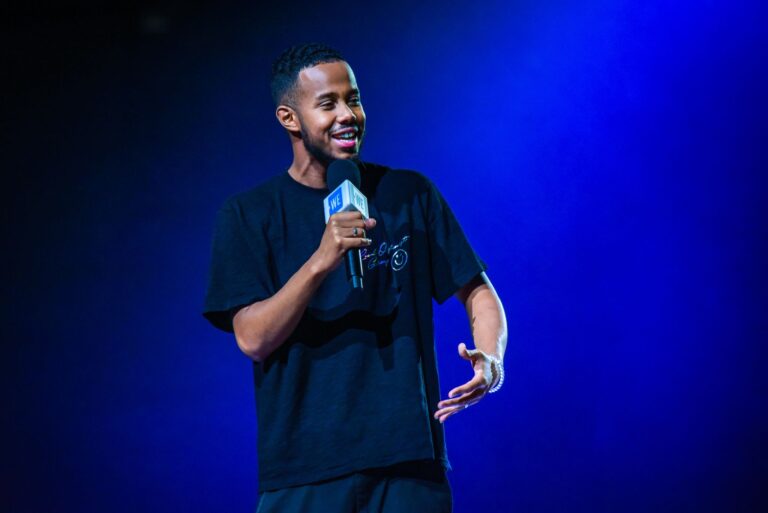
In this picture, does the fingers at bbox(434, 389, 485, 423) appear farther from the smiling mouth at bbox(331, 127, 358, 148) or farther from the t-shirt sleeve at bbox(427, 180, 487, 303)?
the smiling mouth at bbox(331, 127, 358, 148)

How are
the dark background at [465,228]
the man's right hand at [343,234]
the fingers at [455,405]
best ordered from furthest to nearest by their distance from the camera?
the dark background at [465,228]
the fingers at [455,405]
the man's right hand at [343,234]

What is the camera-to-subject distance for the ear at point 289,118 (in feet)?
5.54

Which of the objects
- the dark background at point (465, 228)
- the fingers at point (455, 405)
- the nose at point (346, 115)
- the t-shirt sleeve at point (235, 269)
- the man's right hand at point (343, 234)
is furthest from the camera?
the dark background at point (465, 228)

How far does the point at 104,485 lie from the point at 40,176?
3.43 feet

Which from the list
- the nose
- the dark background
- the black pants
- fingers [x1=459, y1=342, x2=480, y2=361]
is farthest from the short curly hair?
the dark background

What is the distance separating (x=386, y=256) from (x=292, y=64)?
0.49 meters

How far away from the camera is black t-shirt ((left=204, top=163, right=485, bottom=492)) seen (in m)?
1.41

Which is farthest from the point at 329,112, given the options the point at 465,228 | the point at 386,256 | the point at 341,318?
the point at 465,228

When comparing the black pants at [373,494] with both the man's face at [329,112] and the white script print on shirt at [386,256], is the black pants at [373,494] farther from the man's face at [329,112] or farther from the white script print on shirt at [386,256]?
the man's face at [329,112]

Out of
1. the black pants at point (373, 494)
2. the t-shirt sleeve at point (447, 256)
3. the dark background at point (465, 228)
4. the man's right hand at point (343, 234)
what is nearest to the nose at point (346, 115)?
the t-shirt sleeve at point (447, 256)

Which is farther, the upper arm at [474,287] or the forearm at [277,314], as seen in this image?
the upper arm at [474,287]

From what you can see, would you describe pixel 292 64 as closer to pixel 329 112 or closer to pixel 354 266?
pixel 329 112

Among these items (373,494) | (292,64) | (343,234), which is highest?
(292,64)

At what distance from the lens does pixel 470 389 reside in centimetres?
138
